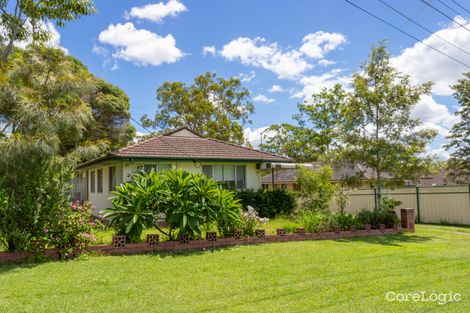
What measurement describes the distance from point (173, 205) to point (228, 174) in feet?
28.2

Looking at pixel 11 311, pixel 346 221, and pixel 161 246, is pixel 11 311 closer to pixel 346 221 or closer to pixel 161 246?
pixel 161 246

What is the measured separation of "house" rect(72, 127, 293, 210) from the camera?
48.6 ft

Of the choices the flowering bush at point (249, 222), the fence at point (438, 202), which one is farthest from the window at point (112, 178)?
the fence at point (438, 202)

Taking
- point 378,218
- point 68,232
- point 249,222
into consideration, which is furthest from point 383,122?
point 68,232

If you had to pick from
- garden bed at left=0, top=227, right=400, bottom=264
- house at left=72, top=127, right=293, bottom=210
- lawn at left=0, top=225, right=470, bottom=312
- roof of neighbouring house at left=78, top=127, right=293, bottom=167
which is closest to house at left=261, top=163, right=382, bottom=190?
house at left=72, top=127, right=293, bottom=210

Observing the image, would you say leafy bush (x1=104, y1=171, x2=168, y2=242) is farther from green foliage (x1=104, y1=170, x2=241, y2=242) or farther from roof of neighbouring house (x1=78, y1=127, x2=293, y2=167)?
roof of neighbouring house (x1=78, y1=127, x2=293, y2=167)

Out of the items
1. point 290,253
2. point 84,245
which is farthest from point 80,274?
point 290,253

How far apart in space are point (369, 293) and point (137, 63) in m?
20.9

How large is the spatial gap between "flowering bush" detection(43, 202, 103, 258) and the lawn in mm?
376

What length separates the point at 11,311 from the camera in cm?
431

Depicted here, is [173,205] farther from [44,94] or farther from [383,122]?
[383,122]

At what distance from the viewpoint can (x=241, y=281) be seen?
566 centimetres

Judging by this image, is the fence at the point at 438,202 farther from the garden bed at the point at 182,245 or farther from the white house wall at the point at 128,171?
the garden bed at the point at 182,245

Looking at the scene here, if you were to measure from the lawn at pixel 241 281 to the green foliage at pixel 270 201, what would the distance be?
25.1ft
